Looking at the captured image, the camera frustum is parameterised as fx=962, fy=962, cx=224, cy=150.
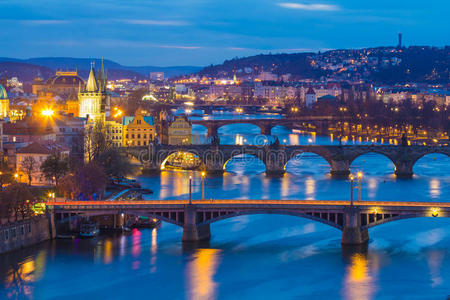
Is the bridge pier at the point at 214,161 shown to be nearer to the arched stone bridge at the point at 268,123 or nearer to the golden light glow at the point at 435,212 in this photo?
the arched stone bridge at the point at 268,123

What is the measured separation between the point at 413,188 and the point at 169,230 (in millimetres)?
15468

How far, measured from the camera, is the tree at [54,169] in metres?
37.0

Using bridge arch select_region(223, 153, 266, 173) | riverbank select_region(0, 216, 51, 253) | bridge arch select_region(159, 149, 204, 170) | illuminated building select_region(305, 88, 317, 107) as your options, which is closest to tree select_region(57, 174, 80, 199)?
riverbank select_region(0, 216, 51, 253)

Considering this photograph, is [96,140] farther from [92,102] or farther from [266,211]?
[266,211]

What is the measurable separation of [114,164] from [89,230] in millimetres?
13394

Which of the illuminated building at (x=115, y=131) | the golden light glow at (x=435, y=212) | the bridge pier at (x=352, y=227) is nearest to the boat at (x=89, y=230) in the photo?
the bridge pier at (x=352, y=227)

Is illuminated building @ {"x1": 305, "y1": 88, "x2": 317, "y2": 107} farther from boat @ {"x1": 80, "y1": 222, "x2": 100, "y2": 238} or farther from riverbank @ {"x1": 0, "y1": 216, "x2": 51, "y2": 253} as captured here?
riverbank @ {"x1": 0, "y1": 216, "x2": 51, "y2": 253}

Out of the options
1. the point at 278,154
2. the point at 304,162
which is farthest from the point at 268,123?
the point at 278,154

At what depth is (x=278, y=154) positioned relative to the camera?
5109 centimetres

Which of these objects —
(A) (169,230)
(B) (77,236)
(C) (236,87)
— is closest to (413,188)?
(A) (169,230)

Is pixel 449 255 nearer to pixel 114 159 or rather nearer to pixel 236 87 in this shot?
pixel 114 159

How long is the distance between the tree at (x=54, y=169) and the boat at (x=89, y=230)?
17.8 feet

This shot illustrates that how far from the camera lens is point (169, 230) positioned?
32375 mm

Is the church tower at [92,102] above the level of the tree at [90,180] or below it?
above
